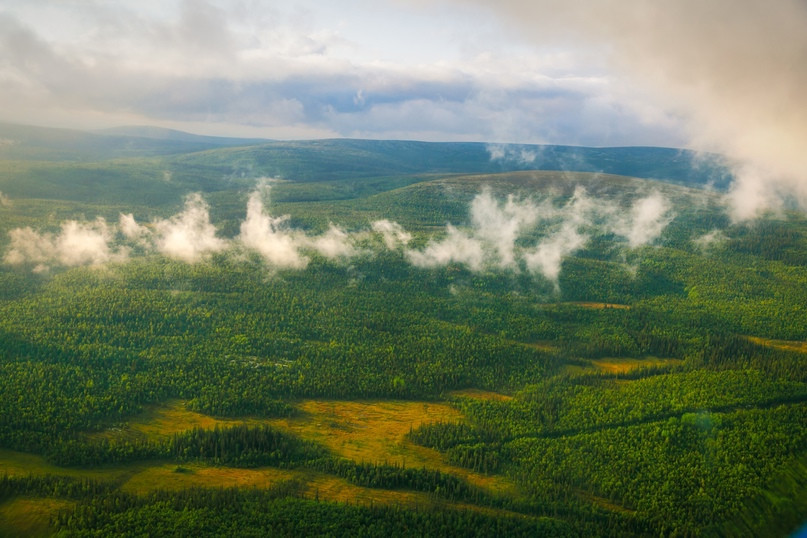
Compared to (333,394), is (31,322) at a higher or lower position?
higher

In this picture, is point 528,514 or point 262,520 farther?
point 528,514

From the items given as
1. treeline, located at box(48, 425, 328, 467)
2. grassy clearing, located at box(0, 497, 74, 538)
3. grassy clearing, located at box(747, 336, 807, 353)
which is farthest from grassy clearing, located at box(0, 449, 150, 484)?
grassy clearing, located at box(747, 336, 807, 353)

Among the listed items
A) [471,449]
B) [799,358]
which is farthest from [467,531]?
[799,358]

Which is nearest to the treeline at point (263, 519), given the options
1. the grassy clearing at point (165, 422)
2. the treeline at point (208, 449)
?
the treeline at point (208, 449)

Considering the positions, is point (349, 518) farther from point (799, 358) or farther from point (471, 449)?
point (799, 358)

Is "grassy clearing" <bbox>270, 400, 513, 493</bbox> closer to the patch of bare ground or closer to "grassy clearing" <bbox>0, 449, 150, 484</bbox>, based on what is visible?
the patch of bare ground

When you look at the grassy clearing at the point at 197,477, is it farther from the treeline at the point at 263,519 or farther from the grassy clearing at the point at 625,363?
the grassy clearing at the point at 625,363
